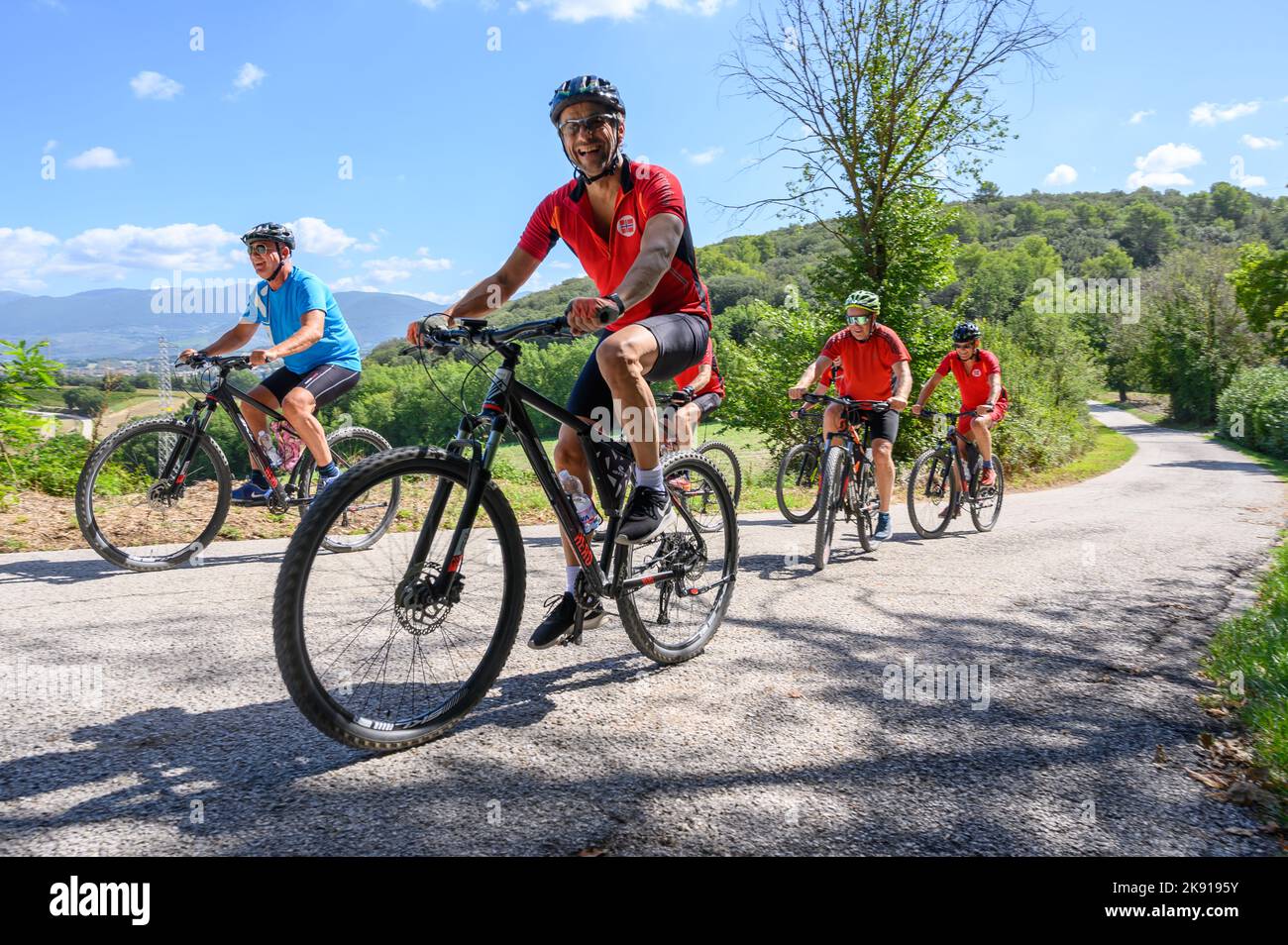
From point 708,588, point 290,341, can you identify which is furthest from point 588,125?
point 290,341

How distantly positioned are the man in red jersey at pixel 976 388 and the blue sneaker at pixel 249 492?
6.88 m

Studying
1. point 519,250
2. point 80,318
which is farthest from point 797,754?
point 80,318

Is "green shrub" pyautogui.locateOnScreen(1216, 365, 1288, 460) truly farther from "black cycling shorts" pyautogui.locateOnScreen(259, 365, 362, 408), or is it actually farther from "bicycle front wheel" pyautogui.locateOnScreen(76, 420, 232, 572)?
"bicycle front wheel" pyautogui.locateOnScreen(76, 420, 232, 572)

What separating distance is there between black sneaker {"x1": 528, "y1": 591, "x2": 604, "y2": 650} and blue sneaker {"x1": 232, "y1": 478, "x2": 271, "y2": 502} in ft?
12.4

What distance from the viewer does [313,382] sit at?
6.28 m

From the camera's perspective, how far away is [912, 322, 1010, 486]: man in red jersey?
938cm

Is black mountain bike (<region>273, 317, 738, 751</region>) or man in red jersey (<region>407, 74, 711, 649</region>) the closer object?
black mountain bike (<region>273, 317, 738, 751</region>)

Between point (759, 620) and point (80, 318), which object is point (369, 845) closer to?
point (759, 620)

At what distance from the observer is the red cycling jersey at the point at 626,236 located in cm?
358

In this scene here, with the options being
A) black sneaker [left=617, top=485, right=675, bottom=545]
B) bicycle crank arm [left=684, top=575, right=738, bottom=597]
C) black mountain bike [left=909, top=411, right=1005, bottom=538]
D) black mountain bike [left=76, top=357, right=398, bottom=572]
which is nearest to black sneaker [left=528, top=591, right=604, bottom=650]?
black sneaker [left=617, top=485, right=675, bottom=545]

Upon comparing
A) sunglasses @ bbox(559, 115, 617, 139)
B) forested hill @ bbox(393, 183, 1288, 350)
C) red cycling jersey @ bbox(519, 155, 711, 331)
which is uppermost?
forested hill @ bbox(393, 183, 1288, 350)

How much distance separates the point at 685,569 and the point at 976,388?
677 centimetres
